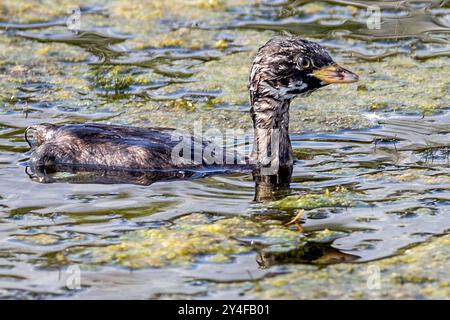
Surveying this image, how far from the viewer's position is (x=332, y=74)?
8.78m

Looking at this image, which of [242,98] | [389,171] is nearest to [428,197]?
[389,171]

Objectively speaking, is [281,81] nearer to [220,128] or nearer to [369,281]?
[220,128]

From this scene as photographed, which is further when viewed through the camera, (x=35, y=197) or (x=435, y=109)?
(x=435, y=109)

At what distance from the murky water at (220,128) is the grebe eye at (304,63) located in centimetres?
80

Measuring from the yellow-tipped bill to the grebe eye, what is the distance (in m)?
0.08

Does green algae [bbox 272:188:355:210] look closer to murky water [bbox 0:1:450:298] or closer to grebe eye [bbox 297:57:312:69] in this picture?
murky water [bbox 0:1:450:298]

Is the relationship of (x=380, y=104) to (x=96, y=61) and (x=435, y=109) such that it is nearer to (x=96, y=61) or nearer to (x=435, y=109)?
(x=435, y=109)

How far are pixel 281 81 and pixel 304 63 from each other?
25cm

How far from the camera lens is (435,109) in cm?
1017

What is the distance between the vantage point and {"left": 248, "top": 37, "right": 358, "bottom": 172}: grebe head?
8.78 metres

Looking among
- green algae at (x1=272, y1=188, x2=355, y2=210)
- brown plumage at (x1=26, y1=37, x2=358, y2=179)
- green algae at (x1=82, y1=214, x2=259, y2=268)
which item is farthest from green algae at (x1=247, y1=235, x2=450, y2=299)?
brown plumage at (x1=26, y1=37, x2=358, y2=179)

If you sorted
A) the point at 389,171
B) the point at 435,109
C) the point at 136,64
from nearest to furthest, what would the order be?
1. the point at 389,171
2. the point at 435,109
3. the point at 136,64

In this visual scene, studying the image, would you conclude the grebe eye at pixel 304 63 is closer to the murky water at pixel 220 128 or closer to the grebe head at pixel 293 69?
the grebe head at pixel 293 69
